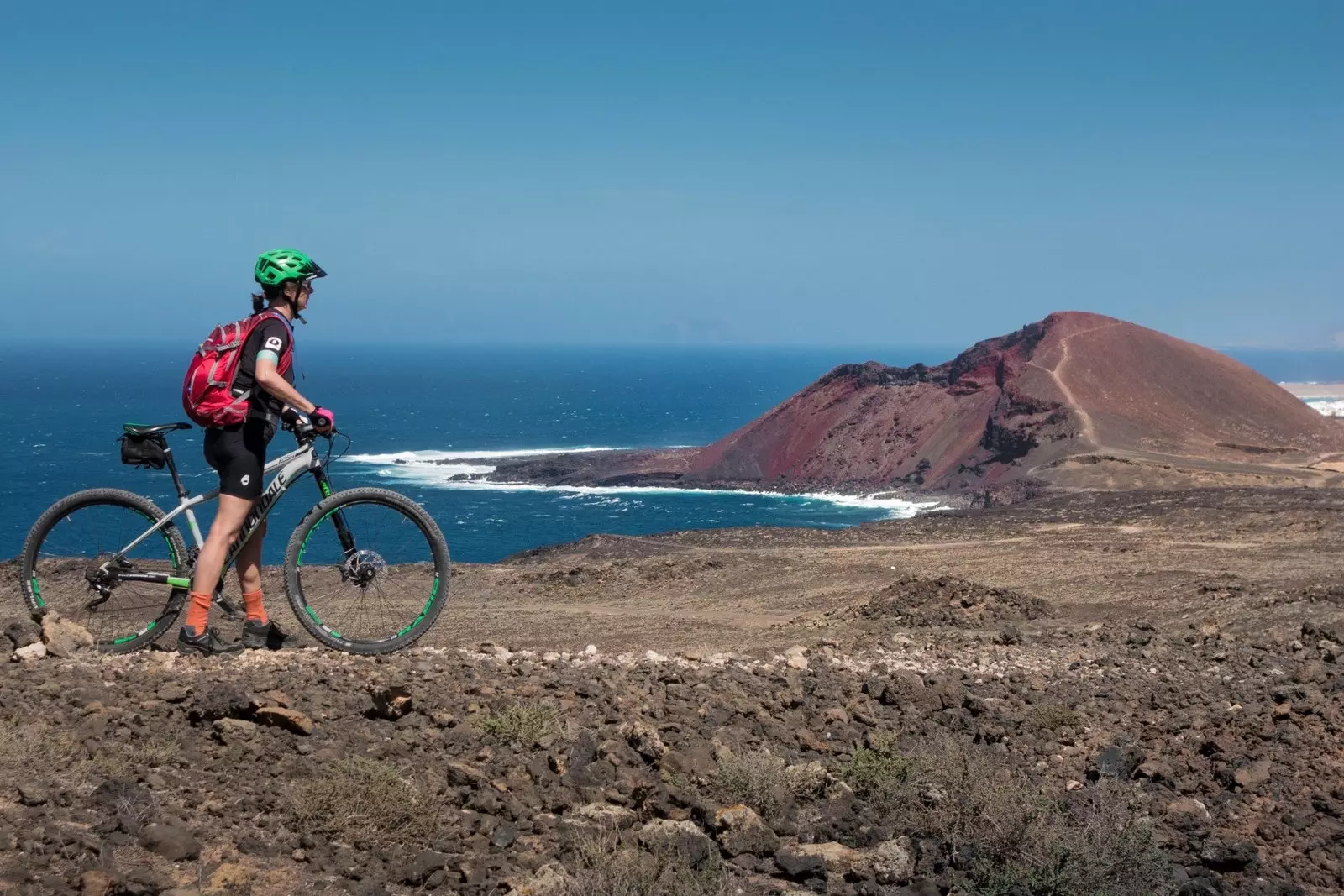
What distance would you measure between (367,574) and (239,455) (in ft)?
3.13

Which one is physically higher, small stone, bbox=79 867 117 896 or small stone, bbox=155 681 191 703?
small stone, bbox=155 681 191 703

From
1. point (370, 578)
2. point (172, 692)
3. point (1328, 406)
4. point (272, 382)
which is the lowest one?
point (172, 692)

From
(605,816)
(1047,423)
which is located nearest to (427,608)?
→ (605,816)

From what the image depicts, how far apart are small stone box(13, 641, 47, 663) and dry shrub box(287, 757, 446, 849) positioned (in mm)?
2431

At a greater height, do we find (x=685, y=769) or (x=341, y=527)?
(x=341, y=527)

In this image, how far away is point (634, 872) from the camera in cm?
379

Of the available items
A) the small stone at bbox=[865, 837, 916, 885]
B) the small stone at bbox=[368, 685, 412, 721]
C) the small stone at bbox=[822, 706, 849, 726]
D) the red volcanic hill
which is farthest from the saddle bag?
the red volcanic hill

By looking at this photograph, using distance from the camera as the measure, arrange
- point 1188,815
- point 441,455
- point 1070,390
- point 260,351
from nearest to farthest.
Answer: point 1188,815 < point 260,351 < point 1070,390 < point 441,455

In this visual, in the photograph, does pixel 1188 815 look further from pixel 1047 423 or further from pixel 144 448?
pixel 1047 423

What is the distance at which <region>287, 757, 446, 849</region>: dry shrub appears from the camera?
4004 mm

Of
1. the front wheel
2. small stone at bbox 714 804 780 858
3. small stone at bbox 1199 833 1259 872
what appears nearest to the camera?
small stone at bbox 714 804 780 858

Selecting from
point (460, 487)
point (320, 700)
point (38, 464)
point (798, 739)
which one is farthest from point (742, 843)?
point (38, 464)

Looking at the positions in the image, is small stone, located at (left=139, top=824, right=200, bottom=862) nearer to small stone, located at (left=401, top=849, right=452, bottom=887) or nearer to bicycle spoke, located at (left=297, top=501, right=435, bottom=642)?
small stone, located at (left=401, top=849, right=452, bottom=887)

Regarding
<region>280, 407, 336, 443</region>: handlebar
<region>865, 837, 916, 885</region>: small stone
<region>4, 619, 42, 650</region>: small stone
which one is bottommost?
<region>865, 837, 916, 885</region>: small stone
